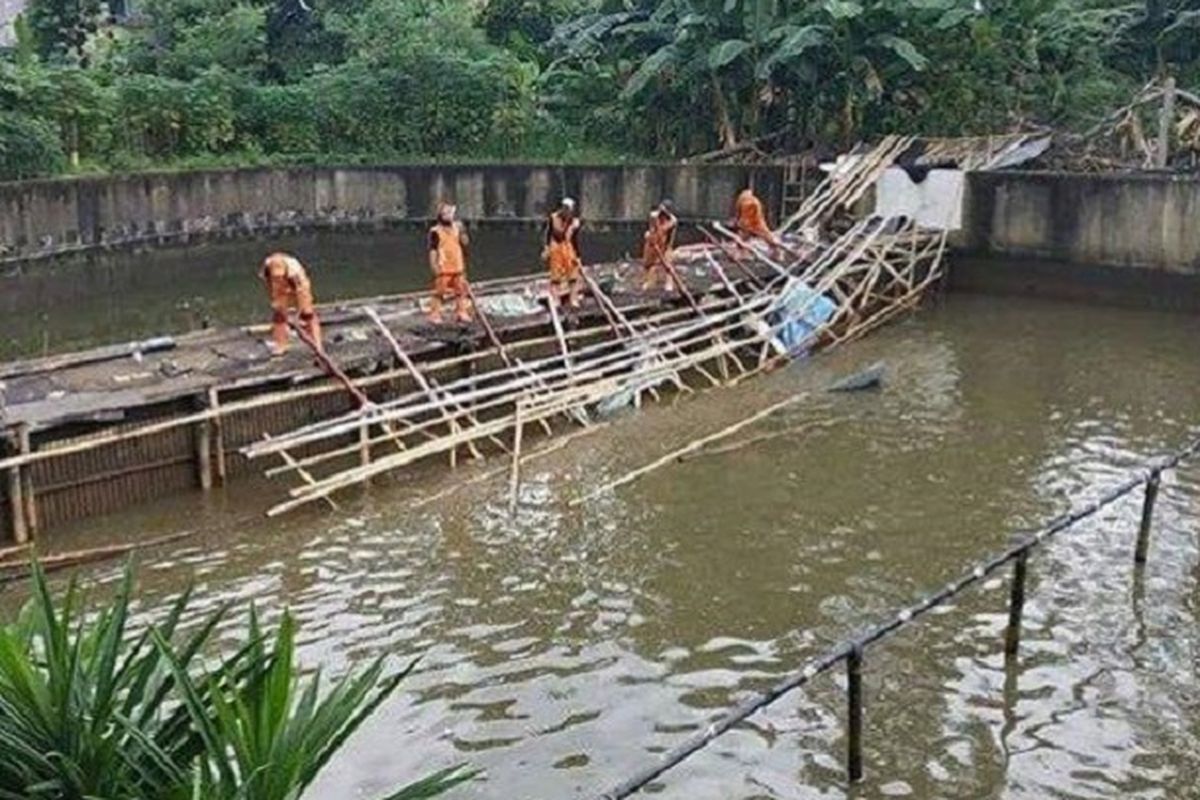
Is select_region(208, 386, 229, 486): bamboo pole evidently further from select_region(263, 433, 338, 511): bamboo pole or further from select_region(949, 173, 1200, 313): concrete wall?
select_region(949, 173, 1200, 313): concrete wall

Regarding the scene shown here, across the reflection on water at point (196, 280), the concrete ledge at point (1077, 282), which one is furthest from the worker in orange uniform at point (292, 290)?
the concrete ledge at point (1077, 282)

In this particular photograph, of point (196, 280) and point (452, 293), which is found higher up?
point (452, 293)

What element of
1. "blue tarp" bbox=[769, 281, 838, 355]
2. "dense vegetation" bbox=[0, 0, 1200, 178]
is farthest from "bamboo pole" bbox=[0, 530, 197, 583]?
"dense vegetation" bbox=[0, 0, 1200, 178]

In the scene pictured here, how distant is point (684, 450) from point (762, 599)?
14.0 ft

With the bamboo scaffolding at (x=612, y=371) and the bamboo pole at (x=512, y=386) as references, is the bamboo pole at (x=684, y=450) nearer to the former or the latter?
the bamboo scaffolding at (x=612, y=371)

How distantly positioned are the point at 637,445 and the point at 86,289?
15.3m

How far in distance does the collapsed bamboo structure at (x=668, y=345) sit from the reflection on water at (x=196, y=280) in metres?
7.06

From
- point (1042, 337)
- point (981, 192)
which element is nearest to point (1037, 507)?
point (1042, 337)

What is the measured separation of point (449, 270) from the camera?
693 inches

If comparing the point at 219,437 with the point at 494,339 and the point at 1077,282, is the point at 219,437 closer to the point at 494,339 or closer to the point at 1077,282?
the point at 494,339

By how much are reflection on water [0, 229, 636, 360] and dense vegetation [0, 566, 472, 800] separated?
1797cm

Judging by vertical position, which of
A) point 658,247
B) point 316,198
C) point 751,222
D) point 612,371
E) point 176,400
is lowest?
point 612,371

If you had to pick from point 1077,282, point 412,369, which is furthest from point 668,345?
point 1077,282

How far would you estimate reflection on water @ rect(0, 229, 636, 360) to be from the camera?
23.5 m
